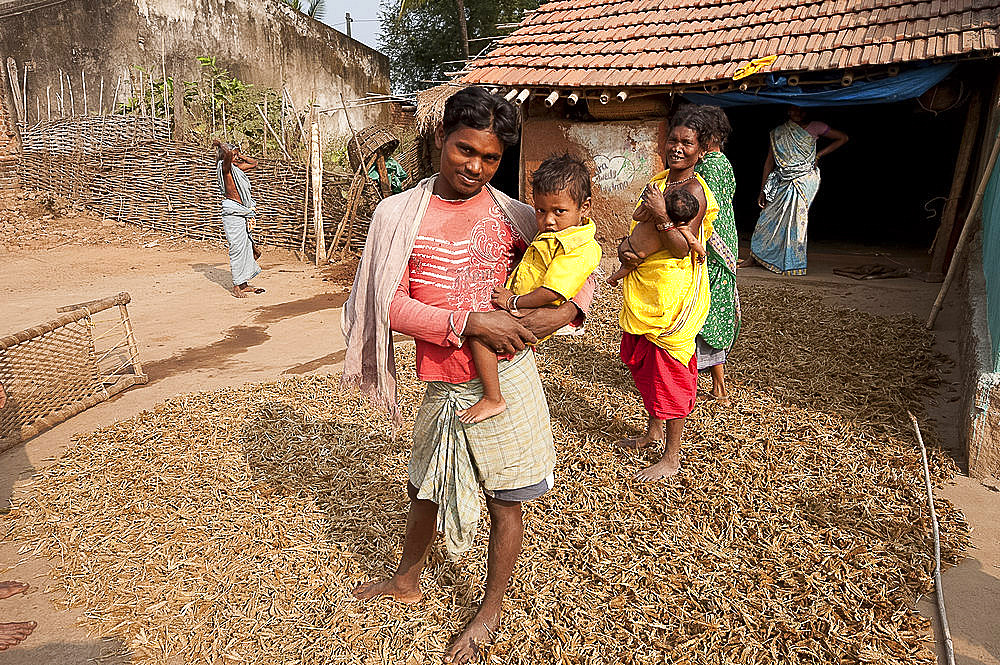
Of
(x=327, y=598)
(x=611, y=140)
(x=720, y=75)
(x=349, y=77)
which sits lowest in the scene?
(x=327, y=598)

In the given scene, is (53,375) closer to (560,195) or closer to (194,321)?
(194,321)

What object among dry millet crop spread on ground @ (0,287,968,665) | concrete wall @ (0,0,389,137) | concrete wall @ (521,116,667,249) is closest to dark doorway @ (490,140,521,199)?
concrete wall @ (521,116,667,249)

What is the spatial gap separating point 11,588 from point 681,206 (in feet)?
10.9

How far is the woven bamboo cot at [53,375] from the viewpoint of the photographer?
402cm

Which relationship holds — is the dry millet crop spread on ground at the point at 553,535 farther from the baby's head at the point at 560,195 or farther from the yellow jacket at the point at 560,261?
the baby's head at the point at 560,195

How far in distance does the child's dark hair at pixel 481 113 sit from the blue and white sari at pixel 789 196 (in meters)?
7.17

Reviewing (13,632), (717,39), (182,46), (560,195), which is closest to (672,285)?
(560,195)

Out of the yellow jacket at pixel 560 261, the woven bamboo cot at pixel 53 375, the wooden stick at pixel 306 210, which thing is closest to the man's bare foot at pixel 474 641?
the yellow jacket at pixel 560 261

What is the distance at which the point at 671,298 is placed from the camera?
125 inches

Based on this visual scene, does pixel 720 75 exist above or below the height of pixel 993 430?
above

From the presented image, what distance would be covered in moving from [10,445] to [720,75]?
7.41 m

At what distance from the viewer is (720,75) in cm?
734

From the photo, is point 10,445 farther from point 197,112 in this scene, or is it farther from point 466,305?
point 197,112

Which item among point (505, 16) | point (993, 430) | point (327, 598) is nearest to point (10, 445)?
point (327, 598)
